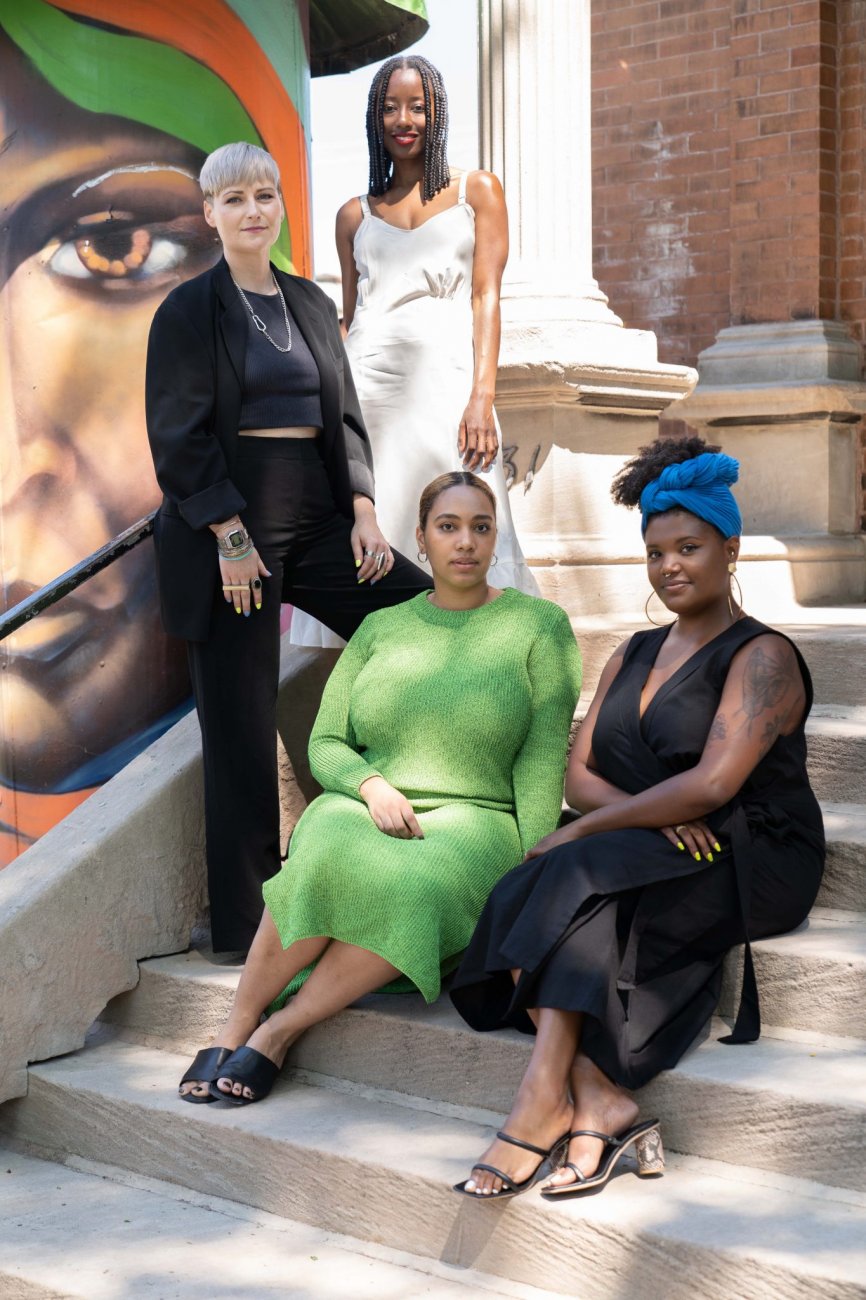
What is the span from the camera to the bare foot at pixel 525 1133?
3371 mm

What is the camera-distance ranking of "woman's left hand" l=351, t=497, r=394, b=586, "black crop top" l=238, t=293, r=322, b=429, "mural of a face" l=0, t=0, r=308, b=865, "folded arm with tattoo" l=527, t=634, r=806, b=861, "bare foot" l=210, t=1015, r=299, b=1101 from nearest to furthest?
"folded arm with tattoo" l=527, t=634, r=806, b=861
"bare foot" l=210, t=1015, r=299, b=1101
"black crop top" l=238, t=293, r=322, b=429
"woman's left hand" l=351, t=497, r=394, b=586
"mural of a face" l=0, t=0, r=308, b=865

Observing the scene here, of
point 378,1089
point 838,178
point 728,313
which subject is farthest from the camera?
point 728,313

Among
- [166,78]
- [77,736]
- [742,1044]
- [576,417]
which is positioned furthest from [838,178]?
[742,1044]

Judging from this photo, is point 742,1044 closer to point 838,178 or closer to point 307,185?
point 307,185

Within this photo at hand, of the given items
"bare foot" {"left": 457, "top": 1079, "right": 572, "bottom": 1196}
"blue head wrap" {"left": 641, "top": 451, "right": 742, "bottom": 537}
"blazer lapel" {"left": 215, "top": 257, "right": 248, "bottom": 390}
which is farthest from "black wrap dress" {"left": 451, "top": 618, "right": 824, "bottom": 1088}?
"blazer lapel" {"left": 215, "top": 257, "right": 248, "bottom": 390}

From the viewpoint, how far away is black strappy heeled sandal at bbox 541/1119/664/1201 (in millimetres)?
3338

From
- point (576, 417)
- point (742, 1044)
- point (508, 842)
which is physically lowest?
point (742, 1044)

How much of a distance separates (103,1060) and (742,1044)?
5.61ft

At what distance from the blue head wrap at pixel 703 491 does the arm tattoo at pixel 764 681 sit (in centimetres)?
32

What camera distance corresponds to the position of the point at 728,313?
8.65 metres

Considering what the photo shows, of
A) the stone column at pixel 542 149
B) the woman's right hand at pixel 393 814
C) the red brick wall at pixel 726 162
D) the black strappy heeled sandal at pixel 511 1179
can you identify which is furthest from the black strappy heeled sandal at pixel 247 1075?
the red brick wall at pixel 726 162

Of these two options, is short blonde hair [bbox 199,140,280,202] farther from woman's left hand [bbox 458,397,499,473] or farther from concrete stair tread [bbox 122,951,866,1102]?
concrete stair tread [bbox 122,951,866,1102]

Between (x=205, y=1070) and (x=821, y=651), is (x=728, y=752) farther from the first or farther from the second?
(x=821, y=651)

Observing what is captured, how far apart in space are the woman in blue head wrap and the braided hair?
121cm
